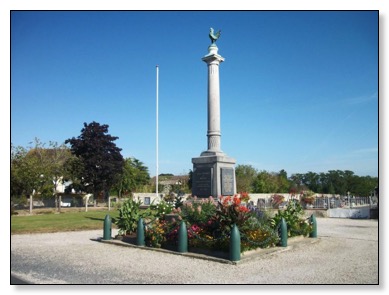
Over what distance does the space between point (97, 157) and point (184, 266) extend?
3372 cm

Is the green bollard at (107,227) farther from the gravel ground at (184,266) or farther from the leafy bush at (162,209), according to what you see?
the leafy bush at (162,209)

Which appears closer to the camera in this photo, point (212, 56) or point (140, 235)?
point (140, 235)

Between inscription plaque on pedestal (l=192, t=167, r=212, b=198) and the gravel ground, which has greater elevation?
inscription plaque on pedestal (l=192, t=167, r=212, b=198)

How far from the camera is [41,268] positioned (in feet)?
28.5

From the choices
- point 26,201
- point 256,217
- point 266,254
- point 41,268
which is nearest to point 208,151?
point 256,217

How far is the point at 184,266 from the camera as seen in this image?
8547 millimetres

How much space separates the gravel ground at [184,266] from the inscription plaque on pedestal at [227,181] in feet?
10.1

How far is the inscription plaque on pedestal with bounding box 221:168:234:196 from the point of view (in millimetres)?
13078

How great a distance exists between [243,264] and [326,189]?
58.8m

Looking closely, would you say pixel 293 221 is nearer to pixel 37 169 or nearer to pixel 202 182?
pixel 202 182

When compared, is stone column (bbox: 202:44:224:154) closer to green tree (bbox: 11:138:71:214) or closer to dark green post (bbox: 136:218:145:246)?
dark green post (bbox: 136:218:145:246)

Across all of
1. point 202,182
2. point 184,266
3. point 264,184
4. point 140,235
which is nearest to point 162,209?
point 140,235

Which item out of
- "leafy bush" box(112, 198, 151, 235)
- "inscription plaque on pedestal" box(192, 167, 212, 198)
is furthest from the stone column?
"leafy bush" box(112, 198, 151, 235)

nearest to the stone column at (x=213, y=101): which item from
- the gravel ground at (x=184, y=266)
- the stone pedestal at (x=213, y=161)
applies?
the stone pedestal at (x=213, y=161)
